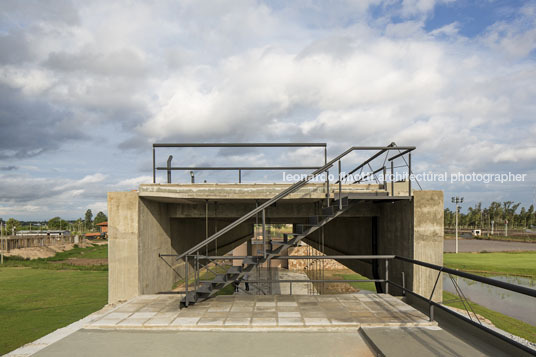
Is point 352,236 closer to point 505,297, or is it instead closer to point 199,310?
point 199,310

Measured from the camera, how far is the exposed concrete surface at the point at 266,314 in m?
5.75

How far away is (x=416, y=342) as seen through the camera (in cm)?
503

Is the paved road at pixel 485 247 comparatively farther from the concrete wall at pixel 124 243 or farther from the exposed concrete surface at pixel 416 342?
the concrete wall at pixel 124 243

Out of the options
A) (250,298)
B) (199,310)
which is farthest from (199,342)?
(250,298)

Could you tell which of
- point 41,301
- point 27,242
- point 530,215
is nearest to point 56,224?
point 27,242

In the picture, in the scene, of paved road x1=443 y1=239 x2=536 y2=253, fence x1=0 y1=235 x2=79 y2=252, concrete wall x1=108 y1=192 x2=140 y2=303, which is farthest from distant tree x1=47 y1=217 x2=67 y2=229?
concrete wall x1=108 y1=192 x2=140 y2=303

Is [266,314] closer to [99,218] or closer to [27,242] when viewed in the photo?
[27,242]

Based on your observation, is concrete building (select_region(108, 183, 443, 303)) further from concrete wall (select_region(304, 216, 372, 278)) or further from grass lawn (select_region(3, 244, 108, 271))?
grass lawn (select_region(3, 244, 108, 271))

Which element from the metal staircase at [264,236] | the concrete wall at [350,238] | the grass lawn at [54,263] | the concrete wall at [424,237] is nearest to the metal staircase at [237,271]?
the metal staircase at [264,236]

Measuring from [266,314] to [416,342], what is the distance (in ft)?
8.27

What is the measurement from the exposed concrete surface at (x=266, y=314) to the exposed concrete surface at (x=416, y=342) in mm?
246

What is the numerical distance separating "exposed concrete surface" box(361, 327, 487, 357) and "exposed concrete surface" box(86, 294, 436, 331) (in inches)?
9.7

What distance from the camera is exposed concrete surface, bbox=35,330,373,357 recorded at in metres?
4.77

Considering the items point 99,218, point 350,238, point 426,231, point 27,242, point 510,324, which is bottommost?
point 99,218
